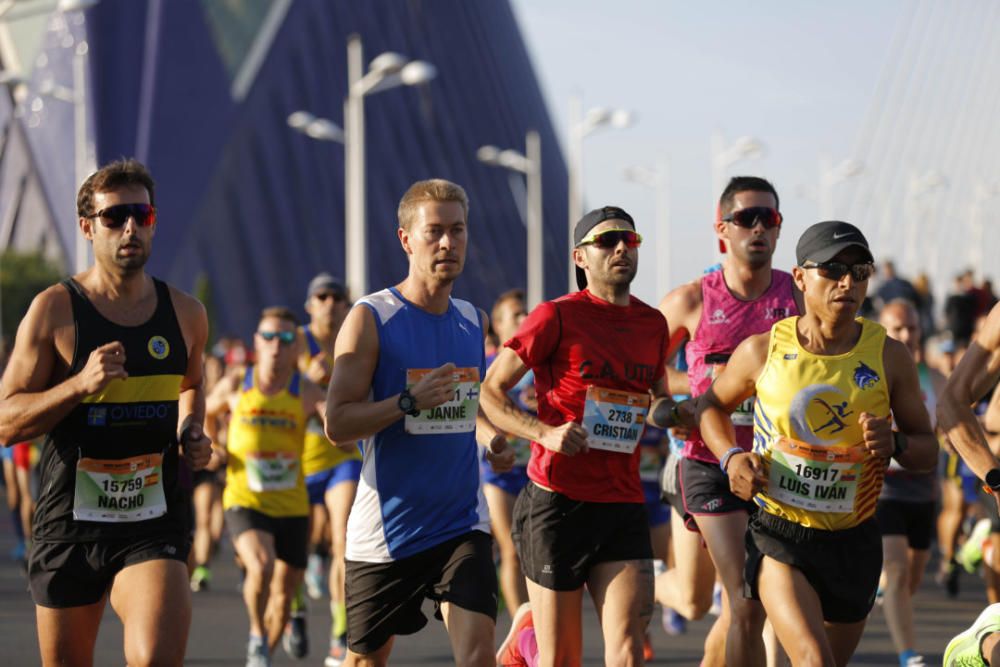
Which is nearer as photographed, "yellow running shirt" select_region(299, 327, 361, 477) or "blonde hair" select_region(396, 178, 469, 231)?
"blonde hair" select_region(396, 178, 469, 231)

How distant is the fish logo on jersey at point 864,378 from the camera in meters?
5.92

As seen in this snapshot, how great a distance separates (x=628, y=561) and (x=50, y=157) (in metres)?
57.4

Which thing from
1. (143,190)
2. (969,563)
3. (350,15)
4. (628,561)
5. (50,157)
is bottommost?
(969,563)

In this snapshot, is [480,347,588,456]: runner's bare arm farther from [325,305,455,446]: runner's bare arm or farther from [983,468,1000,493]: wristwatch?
[983,468,1000,493]: wristwatch

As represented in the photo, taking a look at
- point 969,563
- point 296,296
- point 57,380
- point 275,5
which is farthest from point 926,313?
point 275,5

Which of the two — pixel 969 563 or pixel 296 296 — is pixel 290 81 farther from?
pixel 969 563

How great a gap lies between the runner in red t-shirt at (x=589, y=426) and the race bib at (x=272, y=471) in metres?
3.12

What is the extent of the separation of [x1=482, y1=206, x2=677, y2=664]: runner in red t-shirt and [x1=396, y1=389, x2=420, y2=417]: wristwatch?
2.47ft

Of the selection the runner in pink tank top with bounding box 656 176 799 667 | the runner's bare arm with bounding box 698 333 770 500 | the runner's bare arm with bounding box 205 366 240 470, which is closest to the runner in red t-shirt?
the runner's bare arm with bounding box 698 333 770 500

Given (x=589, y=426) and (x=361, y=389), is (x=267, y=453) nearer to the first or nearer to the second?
(x=589, y=426)

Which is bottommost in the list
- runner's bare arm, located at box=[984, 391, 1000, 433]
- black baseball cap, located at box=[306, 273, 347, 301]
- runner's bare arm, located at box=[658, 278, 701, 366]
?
runner's bare arm, located at box=[984, 391, 1000, 433]

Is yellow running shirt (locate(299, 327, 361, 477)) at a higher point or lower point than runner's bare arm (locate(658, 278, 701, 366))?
lower

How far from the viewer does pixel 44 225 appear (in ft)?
200

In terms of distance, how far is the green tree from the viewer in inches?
1918
